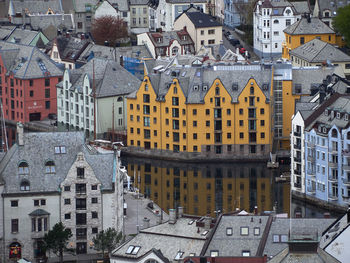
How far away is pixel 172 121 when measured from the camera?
178375 millimetres

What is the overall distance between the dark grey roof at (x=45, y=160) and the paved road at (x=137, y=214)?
19.2ft

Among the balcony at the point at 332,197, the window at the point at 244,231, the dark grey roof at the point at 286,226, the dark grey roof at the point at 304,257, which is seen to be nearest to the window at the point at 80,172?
the window at the point at 244,231

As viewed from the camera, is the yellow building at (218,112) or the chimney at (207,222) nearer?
the chimney at (207,222)

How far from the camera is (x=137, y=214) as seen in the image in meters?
145

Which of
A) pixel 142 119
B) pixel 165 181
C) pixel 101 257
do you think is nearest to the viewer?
pixel 101 257

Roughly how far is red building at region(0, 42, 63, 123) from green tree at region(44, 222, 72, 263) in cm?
6452

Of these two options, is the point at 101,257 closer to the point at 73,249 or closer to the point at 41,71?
the point at 73,249

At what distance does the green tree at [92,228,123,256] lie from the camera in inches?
5089

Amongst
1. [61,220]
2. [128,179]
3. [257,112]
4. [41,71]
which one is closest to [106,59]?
[41,71]

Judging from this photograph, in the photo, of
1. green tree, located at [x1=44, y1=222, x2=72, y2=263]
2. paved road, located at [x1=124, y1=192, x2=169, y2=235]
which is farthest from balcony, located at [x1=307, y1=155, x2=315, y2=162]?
green tree, located at [x1=44, y1=222, x2=72, y2=263]

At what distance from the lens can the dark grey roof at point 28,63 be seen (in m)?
196

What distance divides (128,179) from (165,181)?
Answer: 29.3ft

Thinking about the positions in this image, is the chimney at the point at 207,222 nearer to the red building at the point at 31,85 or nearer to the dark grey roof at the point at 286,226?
the dark grey roof at the point at 286,226

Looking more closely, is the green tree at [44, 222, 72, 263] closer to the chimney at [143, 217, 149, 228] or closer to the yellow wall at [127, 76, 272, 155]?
the chimney at [143, 217, 149, 228]
